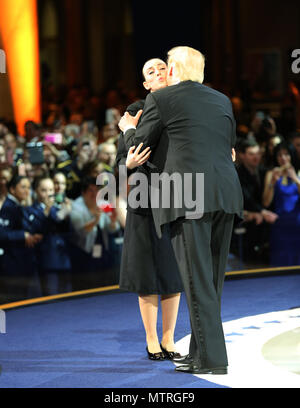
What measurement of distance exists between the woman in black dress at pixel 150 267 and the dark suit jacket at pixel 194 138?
1.28 feet

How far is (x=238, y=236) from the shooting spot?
780 cm

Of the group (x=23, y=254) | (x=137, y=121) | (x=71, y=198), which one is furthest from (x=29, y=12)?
(x=137, y=121)

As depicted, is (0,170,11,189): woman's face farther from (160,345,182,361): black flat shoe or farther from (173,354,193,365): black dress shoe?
(173,354,193,365): black dress shoe

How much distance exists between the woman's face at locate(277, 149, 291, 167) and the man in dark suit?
4.42 meters

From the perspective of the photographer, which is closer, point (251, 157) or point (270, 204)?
point (270, 204)

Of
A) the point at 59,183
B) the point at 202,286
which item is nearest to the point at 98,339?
the point at 202,286

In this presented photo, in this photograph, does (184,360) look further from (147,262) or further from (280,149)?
(280,149)

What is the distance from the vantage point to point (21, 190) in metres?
7.70

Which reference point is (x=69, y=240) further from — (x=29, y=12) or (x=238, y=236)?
(x=29, y=12)

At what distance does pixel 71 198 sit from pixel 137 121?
147 inches

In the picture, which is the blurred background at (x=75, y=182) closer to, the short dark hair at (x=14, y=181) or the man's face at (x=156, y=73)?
the short dark hair at (x=14, y=181)

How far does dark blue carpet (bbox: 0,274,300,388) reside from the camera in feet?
13.8

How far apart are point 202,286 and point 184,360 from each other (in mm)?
509

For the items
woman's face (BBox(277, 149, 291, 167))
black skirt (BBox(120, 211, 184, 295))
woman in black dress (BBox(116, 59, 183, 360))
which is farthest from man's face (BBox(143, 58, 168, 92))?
woman's face (BBox(277, 149, 291, 167))
